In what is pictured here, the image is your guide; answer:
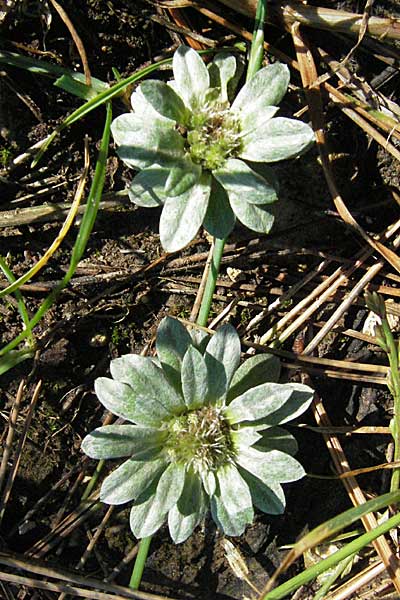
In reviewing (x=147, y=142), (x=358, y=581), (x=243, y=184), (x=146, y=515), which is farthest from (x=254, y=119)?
(x=358, y=581)

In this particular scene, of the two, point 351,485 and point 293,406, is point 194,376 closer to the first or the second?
point 293,406

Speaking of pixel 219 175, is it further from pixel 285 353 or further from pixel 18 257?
pixel 18 257

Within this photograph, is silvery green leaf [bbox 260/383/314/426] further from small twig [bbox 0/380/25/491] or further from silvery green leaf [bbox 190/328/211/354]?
small twig [bbox 0/380/25/491]

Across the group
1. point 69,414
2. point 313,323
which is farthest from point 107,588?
point 313,323

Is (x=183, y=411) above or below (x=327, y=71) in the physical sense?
below

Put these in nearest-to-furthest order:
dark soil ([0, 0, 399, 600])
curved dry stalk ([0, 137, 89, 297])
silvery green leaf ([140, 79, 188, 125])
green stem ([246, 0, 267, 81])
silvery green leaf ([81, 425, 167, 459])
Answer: silvery green leaf ([140, 79, 188, 125]), silvery green leaf ([81, 425, 167, 459]), green stem ([246, 0, 267, 81]), curved dry stalk ([0, 137, 89, 297]), dark soil ([0, 0, 399, 600])

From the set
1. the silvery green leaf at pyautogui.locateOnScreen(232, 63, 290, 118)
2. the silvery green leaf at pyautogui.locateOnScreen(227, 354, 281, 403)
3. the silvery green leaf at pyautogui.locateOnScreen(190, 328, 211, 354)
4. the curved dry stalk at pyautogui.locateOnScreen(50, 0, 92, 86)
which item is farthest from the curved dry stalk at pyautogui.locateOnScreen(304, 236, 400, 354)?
the curved dry stalk at pyautogui.locateOnScreen(50, 0, 92, 86)

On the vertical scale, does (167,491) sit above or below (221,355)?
below
